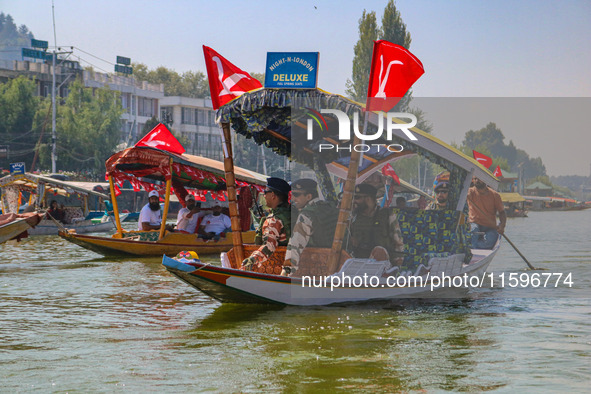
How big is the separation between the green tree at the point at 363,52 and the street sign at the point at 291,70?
36.4m

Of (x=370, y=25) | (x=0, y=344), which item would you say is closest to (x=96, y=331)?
(x=0, y=344)

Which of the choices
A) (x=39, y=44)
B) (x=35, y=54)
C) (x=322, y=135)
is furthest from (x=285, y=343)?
(x=39, y=44)

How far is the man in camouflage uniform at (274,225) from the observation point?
9.64 metres

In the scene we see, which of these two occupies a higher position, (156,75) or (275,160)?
(156,75)

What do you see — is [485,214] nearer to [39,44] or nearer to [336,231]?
[336,231]

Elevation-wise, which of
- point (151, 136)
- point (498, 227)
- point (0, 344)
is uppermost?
point (151, 136)

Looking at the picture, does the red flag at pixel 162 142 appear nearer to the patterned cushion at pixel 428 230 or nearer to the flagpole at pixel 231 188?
the flagpole at pixel 231 188

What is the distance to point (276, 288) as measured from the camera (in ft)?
30.5

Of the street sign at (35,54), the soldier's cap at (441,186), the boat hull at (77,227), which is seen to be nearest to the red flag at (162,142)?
the soldier's cap at (441,186)

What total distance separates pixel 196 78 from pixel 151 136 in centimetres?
6954

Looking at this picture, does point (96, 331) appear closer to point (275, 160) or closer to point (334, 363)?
point (334, 363)

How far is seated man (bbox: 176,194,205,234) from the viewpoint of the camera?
18578 millimetres

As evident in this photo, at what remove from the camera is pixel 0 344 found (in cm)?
787

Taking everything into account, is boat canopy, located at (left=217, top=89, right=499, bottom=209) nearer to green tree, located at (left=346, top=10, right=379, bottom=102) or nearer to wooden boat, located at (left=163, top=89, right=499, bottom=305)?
wooden boat, located at (left=163, top=89, right=499, bottom=305)
